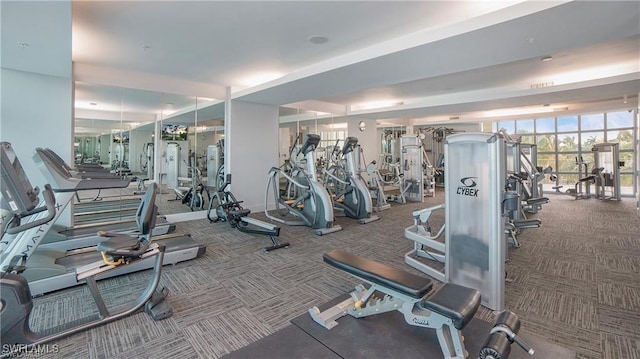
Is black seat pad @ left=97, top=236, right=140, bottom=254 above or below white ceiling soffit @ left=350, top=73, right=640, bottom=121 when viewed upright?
below

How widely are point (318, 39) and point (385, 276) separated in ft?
9.70

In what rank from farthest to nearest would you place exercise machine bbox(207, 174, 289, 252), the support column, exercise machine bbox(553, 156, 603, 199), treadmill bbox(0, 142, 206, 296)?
exercise machine bbox(553, 156, 603, 199), exercise machine bbox(207, 174, 289, 252), the support column, treadmill bbox(0, 142, 206, 296)

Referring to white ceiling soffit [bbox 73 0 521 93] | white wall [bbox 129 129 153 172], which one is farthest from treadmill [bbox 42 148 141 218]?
white ceiling soffit [bbox 73 0 521 93]

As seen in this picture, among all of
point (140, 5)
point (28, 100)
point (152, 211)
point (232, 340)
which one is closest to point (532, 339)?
point (232, 340)

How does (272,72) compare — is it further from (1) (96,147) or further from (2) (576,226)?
(2) (576,226)

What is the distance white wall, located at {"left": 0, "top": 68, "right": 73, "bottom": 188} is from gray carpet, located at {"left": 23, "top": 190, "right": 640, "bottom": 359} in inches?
93.3

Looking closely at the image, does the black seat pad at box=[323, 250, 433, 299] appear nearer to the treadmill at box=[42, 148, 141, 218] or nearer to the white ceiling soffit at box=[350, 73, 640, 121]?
the treadmill at box=[42, 148, 141, 218]

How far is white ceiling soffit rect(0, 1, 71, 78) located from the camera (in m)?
2.32

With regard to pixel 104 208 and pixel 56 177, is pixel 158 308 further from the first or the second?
pixel 104 208

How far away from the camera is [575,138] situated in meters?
10.3

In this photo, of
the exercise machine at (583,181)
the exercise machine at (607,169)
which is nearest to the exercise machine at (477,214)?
the exercise machine at (583,181)

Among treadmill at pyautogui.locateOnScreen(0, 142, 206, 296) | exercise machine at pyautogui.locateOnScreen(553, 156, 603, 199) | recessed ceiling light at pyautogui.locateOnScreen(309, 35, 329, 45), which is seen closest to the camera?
treadmill at pyautogui.locateOnScreen(0, 142, 206, 296)

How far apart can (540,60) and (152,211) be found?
18.8 ft

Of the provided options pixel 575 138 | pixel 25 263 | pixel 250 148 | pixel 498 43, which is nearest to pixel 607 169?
pixel 575 138
